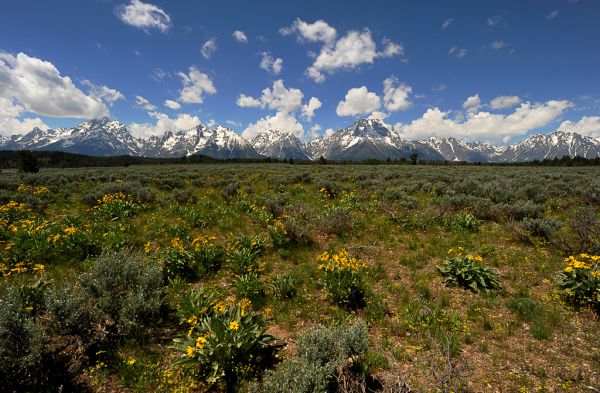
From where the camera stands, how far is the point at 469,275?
826 centimetres

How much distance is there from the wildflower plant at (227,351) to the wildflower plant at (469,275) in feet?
19.6

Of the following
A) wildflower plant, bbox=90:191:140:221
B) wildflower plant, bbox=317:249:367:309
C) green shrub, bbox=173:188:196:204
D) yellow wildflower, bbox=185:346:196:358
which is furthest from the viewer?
green shrub, bbox=173:188:196:204

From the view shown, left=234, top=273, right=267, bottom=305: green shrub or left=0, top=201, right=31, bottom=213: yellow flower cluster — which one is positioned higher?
left=0, top=201, right=31, bottom=213: yellow flower cluster

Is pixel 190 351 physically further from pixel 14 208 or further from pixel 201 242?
pixel 14 208

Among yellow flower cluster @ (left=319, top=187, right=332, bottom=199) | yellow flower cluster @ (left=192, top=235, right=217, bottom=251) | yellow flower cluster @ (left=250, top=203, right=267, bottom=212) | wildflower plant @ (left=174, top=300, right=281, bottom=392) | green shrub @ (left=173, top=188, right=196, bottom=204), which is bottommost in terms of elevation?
wildflower plant @ (left=174, top=300, right=281, bottom=392)

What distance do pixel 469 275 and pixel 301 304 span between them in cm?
514

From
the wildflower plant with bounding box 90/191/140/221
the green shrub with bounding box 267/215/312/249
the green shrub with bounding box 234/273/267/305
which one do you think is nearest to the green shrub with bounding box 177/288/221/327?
the green shrub with bounding box 234/273/267/305

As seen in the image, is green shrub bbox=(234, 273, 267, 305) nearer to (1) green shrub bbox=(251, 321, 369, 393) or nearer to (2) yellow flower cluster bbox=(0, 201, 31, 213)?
(1) green shrub bbox=(251, 321, 369, 393)

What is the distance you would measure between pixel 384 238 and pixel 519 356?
21.4 ft

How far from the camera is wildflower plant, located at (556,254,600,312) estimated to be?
6841 millimetres

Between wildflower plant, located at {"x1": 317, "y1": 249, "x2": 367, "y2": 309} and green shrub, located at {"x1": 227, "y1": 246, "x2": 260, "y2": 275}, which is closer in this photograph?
wildflower plant, located at {"x1": 317, "y1": 249, "x2": 367, "y2": 309}

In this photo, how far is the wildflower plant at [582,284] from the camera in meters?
6.84

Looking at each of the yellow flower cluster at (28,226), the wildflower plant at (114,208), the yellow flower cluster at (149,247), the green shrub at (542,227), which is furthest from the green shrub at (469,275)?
the wildflower plant at (114,208)

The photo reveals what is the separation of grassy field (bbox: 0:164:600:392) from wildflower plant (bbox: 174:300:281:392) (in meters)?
0.03
